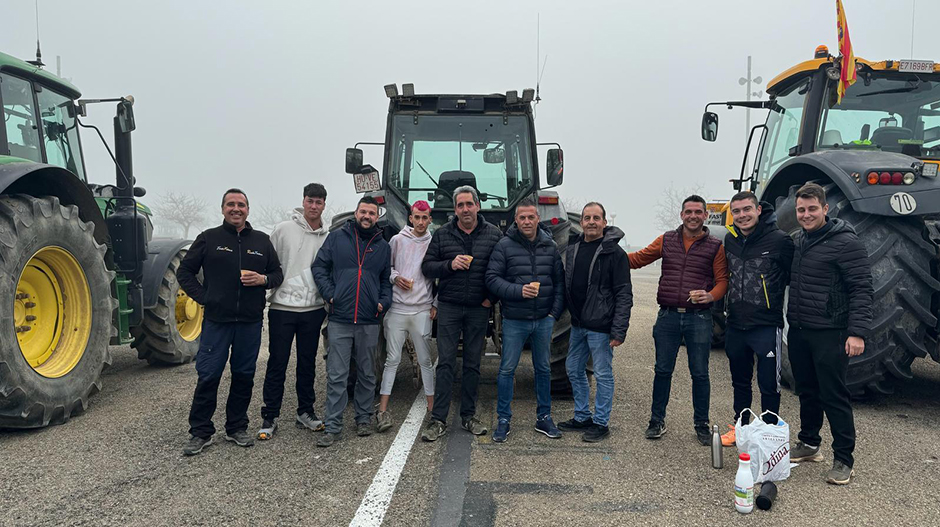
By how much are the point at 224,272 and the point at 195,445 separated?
1.16 meters

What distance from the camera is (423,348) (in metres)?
4.95

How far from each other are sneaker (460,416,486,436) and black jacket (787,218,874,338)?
86.7 inches

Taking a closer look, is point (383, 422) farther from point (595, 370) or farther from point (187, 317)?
point (187, 317)

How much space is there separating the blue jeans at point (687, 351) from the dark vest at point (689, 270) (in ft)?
0.33

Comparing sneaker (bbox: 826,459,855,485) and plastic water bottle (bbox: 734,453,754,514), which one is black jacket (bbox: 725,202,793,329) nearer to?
sneaker (bbox: 826,459,855,485)

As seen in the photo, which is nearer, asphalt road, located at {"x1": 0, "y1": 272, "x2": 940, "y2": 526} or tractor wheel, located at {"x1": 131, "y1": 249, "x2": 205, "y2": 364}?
asphalt road, located at {"x1": 0, "y1": 272, "x2": 940, "y2": 526}

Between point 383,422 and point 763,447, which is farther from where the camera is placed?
point 383,422

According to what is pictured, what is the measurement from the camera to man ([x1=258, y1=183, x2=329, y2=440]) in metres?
4.69

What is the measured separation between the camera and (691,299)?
14.6 ft

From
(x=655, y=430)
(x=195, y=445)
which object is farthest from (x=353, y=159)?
(x=655, y=430)

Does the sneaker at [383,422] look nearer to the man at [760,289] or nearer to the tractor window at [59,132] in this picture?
the man at [760,289]

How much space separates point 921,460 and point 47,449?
18.4 ft

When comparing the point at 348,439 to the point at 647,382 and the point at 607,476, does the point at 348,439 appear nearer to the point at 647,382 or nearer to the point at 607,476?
the point at 607,476

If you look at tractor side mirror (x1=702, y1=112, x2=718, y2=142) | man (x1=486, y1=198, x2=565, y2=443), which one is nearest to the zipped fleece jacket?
man (x1=486, y1=198, x2=565, y2=443)
